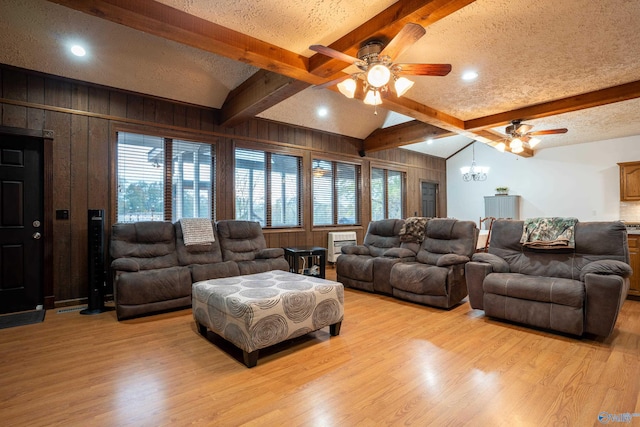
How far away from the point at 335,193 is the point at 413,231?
250 cm

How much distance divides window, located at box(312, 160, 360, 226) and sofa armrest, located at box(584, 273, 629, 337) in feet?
14.5

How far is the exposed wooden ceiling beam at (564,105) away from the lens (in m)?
3.85

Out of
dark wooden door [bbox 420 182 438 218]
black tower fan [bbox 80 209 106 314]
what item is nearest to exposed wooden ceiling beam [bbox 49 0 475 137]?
black tower fan [bbox 80 209 106 314]

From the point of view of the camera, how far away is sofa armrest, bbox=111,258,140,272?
3471mm

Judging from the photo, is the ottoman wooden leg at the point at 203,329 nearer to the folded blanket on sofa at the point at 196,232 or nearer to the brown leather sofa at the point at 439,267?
the folded blanket on sofa at the point at 196,232

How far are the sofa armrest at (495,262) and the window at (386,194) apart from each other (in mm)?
4032

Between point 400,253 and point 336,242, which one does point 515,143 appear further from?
point 336,242

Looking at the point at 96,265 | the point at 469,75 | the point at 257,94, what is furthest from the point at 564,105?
the point at 96,265

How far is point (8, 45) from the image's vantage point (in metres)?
3.30

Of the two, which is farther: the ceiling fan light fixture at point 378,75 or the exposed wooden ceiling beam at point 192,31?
the ceiling fan light fixture at point 378,75

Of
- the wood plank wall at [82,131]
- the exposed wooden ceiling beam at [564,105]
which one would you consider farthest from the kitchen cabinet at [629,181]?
the wood plank wall at [82,131]

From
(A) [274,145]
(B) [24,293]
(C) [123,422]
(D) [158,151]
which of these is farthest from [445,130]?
(B) [24,293]

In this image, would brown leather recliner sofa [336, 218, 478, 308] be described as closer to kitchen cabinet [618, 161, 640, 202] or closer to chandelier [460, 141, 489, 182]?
chandelier [460, 141, 489, 182]

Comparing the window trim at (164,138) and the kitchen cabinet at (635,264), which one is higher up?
the window trim at (164,138)
